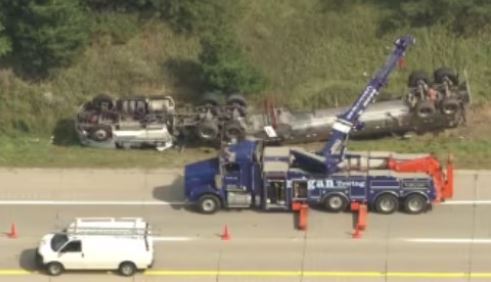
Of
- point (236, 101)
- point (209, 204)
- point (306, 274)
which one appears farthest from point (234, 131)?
point (306, 274)

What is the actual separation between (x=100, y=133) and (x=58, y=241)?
11009mm

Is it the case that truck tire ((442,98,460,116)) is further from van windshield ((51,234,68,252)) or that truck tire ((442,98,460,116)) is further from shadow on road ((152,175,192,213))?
van windshield ((51,234,68,252))

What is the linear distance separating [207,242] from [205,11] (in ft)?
54.0

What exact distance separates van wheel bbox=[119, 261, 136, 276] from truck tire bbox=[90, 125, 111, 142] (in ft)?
38.1

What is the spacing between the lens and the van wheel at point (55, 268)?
30.5 m

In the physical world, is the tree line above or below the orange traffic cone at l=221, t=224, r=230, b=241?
above

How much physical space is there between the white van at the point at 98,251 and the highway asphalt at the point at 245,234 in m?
0.42

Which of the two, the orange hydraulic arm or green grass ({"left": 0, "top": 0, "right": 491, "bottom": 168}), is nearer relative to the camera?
the orange hydraulic arm

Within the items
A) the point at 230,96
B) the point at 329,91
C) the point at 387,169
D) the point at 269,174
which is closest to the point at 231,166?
the point at 269,174

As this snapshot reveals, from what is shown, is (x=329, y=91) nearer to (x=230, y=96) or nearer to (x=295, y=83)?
(x=295, y=83)

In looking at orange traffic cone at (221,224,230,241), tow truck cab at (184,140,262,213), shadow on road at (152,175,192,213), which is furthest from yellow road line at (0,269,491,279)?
shadow on road at (152,175,192,213)

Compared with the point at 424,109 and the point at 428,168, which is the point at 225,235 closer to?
the point at 428,168

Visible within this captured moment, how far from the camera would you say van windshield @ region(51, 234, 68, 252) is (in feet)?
100

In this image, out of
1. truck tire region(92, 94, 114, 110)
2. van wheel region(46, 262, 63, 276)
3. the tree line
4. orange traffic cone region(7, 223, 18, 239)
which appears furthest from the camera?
the tree line
